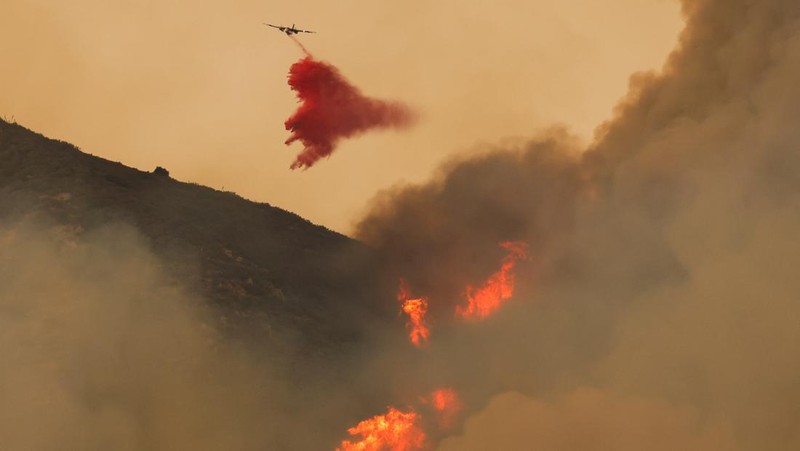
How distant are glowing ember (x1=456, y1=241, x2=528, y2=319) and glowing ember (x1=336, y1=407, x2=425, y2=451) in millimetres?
8813

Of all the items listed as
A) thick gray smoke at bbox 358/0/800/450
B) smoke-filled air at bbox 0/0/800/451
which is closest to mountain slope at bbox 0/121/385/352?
smoke-filled air at bbox 0/0/800/451

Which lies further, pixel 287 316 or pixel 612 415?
pixel 287 316

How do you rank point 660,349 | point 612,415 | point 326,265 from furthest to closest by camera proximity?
point 326,265
point 660,349
point 612,415

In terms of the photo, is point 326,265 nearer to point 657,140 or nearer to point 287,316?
point 287,316

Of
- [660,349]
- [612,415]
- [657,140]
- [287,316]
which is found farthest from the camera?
[287,316]

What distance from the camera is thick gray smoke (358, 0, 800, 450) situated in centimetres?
3512

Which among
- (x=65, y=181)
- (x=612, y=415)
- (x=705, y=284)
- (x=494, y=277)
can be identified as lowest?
(x=612, y=415)

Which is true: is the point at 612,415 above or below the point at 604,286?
below

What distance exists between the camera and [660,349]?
37.7m

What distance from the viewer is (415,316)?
5141cm

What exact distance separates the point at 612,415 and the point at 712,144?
1347 centimetres

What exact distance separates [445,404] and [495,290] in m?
7.55

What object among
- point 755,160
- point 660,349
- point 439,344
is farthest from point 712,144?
point 439,344

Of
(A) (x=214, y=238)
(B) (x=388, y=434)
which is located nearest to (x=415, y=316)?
(A) (x=214, y=238)
